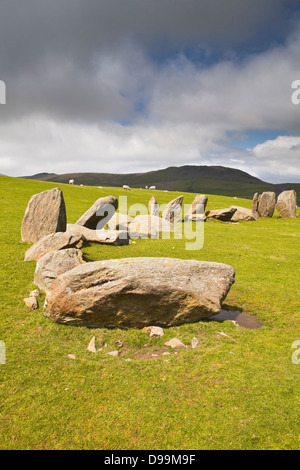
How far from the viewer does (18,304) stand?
11484mm

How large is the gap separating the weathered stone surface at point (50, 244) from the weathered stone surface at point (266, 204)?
34816 mm

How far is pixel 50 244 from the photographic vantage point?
16.9m

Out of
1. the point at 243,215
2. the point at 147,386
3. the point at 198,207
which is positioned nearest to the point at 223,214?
the point at 198,207

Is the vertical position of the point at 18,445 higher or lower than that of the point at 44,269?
lower

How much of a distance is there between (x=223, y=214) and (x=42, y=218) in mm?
26389

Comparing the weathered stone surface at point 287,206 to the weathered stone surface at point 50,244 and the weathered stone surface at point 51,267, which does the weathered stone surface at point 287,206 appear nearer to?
the weathered stone surface at point 50,244

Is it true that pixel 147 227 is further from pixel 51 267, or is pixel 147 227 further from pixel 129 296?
pixel 129 296

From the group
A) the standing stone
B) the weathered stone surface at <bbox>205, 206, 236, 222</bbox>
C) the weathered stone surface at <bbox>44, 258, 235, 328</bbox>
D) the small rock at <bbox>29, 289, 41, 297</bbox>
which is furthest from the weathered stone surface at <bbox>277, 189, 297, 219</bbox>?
the small rock at <bbox>29, 289, 41, 297</bbox>

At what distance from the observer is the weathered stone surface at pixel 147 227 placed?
26.4 meters

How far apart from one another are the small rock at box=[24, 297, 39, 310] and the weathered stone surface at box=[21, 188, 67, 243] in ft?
30.7

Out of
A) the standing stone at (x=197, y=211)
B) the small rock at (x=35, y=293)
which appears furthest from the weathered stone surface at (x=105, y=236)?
the standing stone at (x=197, y=211)
